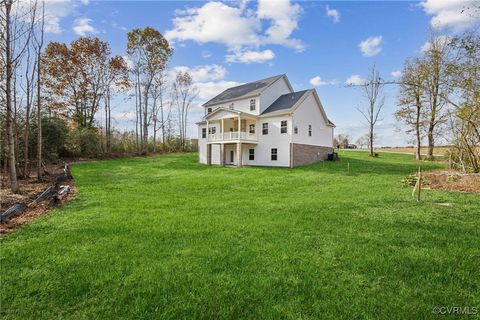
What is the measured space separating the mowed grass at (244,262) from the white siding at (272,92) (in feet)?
59.5

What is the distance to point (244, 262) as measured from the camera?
4.36 meters

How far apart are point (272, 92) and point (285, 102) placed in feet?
7.20

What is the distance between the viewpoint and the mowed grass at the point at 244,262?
10.6 feet

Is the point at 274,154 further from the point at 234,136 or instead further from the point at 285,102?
the point at 285,102

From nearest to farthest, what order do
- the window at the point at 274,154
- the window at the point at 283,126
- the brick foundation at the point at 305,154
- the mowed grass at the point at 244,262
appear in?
the mowed grass at the point at 244,262, the brick foundation at the point at 305,154, the window at the point at 283,126, the window at the point at 274,154

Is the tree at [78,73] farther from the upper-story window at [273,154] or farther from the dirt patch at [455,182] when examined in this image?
the dirt patch at [455,182]

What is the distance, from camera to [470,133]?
39.8ft

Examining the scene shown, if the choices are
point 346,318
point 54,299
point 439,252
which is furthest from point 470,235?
point 54,299

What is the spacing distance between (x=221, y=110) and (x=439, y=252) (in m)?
22.2

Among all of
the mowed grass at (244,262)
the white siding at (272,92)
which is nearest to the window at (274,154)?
the white siding at (272,92)

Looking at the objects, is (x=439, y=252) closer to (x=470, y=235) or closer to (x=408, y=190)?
(x=470, y=235)

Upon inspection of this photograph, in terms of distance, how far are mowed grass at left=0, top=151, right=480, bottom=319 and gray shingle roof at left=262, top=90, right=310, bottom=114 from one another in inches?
648

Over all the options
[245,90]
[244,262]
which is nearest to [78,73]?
[245,90]

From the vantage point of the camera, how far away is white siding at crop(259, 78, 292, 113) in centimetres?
2501
